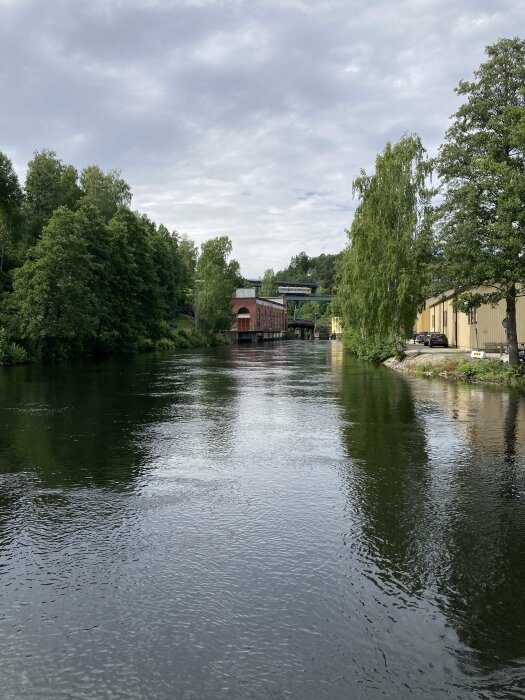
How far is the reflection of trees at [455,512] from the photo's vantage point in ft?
17.6

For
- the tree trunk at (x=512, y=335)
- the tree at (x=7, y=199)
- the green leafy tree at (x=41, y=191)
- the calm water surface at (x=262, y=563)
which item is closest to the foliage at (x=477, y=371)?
the tree trunk at (x=512, y=335)

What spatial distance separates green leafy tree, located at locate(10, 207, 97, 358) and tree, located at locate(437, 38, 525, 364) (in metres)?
27.9

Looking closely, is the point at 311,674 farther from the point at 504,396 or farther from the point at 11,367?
the point at 11,367

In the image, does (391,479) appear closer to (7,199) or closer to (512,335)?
(512,335)

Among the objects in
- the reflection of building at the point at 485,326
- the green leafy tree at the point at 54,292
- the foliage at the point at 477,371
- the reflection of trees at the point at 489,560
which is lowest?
the reflection of trees at the point at 489,560

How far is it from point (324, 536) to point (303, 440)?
6140 millimetres

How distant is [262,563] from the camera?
6406mm

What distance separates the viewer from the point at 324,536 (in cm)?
725

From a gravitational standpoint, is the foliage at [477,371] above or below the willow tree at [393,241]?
below

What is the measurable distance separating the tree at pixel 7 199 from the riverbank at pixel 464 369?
32.7 m

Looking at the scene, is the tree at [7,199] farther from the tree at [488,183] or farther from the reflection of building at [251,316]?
the reflection of building at [251,316]

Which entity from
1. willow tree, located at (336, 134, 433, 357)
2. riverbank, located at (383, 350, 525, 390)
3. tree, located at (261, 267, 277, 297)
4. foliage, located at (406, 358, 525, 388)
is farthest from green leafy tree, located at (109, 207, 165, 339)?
tree, located at (261, 267, 277, 297)

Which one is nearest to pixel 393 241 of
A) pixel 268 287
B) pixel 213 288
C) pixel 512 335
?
pixel 512 335

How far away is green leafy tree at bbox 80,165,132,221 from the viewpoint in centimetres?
6450
